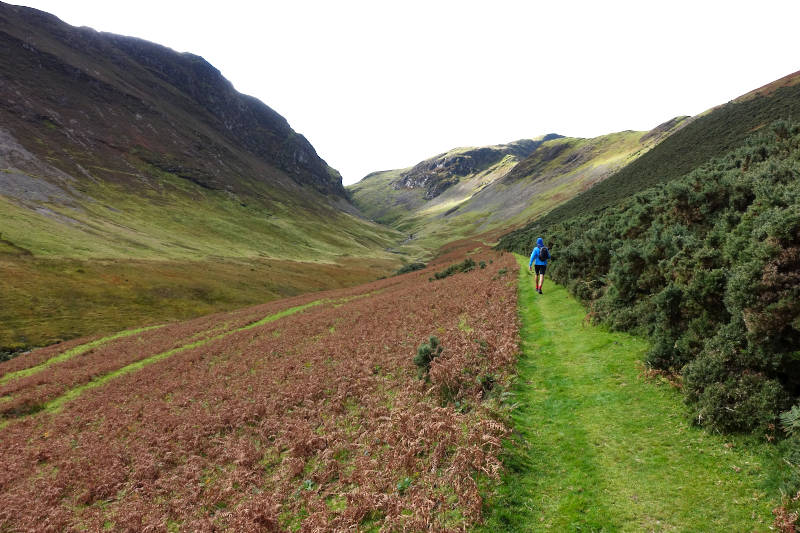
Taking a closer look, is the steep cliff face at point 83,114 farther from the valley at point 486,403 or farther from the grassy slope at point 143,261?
the valley at point 486,403

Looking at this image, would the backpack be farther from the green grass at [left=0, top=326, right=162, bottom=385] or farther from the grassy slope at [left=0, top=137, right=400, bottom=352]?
the grassy slope at [left=0, top=137, right=400, bottom=352]

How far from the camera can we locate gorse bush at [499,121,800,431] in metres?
7.96

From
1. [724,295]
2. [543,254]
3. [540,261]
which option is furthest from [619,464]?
[543,254]

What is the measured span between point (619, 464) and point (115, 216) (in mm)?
128639

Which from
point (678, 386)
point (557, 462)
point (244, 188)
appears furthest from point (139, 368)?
point (244, 188)

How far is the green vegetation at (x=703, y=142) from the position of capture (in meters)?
57.1

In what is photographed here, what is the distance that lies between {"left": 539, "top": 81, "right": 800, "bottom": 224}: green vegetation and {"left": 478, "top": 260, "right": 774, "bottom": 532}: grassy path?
170 feet

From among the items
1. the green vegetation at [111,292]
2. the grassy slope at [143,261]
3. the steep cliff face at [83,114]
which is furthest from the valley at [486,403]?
the steep cliff face at [83,114]

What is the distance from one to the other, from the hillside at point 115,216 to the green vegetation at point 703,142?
6529cm

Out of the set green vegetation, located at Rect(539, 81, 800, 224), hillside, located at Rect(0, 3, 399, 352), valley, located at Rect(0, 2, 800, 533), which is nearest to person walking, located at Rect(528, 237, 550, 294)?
valley, located at Rect(0, 2, 800, 533)

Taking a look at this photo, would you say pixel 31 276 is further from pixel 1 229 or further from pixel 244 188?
pixel 244 188

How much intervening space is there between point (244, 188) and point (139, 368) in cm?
17455

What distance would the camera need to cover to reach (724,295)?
990 centimetres

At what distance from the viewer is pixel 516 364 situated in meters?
13.4
